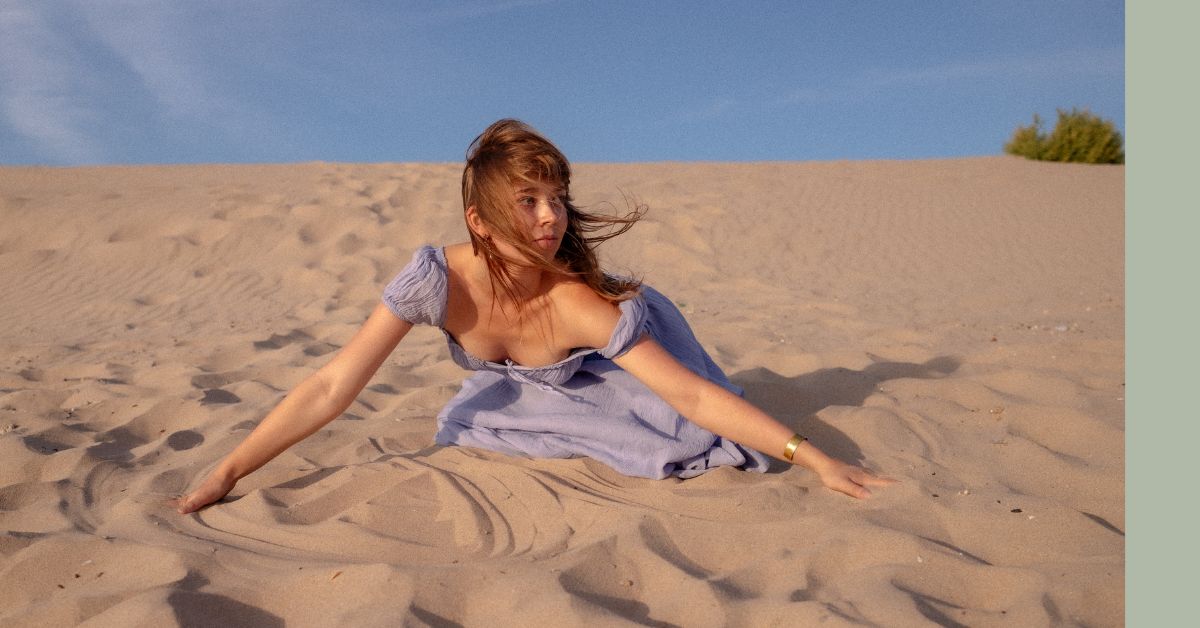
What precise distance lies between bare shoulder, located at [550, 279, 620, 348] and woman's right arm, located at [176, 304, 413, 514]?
503mm

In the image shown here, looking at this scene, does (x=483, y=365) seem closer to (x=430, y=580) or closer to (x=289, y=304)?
(x=430, y=580)

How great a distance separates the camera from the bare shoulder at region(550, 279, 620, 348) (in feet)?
9.39

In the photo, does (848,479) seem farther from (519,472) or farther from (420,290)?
(420,290)

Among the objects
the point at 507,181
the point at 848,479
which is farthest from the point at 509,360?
the point at 848,479

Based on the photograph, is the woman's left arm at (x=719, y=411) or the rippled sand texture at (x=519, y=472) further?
the woman's left arm at (x=719, y=411)

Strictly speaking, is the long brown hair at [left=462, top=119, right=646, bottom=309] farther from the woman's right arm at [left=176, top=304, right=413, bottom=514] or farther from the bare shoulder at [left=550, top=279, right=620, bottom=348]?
the woman's right arm at [left=176, top=304, right=413, bottom=514]

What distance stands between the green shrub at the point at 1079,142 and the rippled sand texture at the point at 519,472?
11.6 metres

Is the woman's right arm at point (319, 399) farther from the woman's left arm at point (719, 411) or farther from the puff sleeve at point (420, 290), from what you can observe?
the woman's left arm at point (719, 411)

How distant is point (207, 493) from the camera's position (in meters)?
2.75

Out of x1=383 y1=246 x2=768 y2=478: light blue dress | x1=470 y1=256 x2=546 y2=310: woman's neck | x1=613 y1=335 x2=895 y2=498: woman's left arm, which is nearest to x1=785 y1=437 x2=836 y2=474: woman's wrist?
x1=613 y1=335 x2=895 y2=498: woman's left arm

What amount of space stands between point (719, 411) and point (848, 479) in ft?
1.47

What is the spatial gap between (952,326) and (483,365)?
13.0 feet

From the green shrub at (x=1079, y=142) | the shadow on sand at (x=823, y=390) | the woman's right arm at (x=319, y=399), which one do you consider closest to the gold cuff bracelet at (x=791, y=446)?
the shadow on sand at (x=823, y=390)

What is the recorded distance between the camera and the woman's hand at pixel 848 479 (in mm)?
2695
